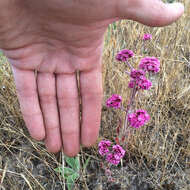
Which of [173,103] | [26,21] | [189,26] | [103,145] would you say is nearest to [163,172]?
[103,145]

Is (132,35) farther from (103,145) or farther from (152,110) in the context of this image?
(103,145)

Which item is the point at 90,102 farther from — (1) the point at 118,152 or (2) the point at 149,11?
(2) the point at 149,11

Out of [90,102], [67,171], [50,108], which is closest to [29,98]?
[50,108]

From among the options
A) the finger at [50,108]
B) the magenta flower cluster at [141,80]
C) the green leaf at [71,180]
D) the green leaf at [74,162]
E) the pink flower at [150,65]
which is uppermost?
the pink flower at [150,65]

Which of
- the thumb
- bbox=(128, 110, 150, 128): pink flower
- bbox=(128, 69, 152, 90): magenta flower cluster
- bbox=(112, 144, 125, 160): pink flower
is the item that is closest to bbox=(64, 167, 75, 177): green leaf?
bbox=(112, 144, 125, 160): pink flower

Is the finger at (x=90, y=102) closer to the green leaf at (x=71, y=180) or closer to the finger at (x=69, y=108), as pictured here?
the finger at (x=69, y=108)

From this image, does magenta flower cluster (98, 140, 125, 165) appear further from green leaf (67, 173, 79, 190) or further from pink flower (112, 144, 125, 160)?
green leaf (67, 173, 79, 190)

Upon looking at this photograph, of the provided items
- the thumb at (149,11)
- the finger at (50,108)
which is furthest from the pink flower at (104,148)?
the thumb at (149,11)
